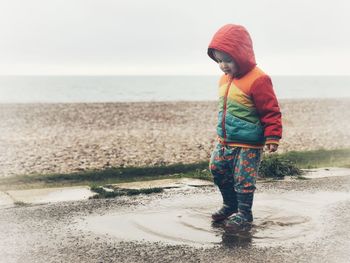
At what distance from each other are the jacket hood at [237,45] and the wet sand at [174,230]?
1461 millimetres

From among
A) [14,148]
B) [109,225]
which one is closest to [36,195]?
[109,225]

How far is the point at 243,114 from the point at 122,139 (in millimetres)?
11105

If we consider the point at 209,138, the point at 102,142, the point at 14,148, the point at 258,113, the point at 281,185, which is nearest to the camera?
the point at 258,113

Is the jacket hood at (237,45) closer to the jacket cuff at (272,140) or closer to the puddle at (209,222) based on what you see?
the jacket cuff at (272,140)

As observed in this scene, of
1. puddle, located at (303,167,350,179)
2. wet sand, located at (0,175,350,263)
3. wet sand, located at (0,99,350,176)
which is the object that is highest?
puddle, located at (303,167,350,179)

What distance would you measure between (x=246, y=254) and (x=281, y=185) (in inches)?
112

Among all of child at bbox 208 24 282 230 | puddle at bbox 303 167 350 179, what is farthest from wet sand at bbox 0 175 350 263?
puddle at bbox 303 167 350 179

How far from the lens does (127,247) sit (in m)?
4.24

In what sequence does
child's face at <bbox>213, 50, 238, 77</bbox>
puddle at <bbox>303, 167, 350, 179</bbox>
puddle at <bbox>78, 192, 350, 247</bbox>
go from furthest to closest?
1. puddle at <bbox>303, 167, 350, 179</bbox>
2. child's face at <bbox>213, 50, 238, 77</bbox>
3. puddle at <bbox>78, 192, 350, 247</bbox>

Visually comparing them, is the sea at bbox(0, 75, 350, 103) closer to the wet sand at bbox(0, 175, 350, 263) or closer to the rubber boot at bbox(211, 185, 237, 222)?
the wet sand at bbox(0, 175, 350, 263)

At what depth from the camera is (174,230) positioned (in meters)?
4.75

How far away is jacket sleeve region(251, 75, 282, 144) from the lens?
4633 millimetres

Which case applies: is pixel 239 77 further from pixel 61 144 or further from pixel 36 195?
pixel 61 144

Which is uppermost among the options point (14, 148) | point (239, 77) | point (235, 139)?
point (239, 77)
